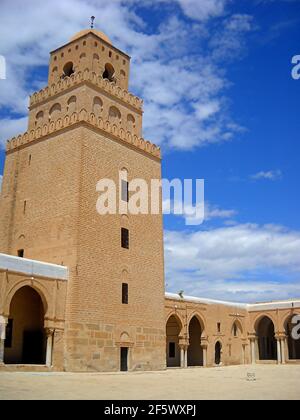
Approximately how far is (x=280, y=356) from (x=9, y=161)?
22589 millimetres

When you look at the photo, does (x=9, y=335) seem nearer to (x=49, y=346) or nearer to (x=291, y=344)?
(x=49, y=346)

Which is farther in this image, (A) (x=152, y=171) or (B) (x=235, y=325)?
(B) (x=235, y=325)

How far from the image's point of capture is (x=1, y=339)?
640 inches

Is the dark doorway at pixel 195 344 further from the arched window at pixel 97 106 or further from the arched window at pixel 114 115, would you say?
the arched window at pixel 97 106

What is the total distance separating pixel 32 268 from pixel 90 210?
373 cm

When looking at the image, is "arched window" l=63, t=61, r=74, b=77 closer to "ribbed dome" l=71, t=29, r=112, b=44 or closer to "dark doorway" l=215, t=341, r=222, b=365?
"ribbed dome" l=71, t=29, r=112, b=44

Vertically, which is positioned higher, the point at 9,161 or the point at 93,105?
the point at 93,105

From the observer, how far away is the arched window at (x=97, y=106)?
22703mm

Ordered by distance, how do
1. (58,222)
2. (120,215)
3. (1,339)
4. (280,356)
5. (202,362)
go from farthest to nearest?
(280,356) < (202,362) < (120,215) < (58,222) < (1,339)

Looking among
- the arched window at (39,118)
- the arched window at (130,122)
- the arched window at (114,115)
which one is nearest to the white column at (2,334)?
the arched window at (39,118)

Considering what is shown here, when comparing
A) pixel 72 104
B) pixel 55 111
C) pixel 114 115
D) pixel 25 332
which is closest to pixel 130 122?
pixel 114 115
